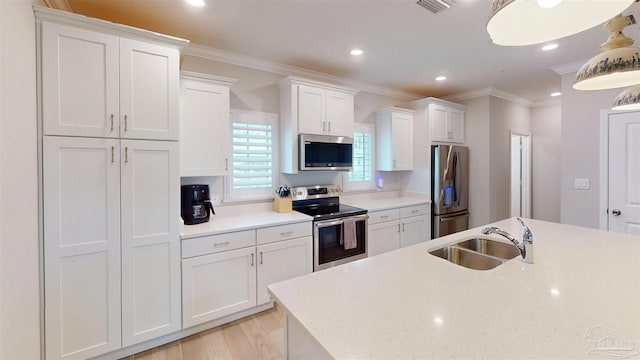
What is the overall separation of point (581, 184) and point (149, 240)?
4489 millimetres

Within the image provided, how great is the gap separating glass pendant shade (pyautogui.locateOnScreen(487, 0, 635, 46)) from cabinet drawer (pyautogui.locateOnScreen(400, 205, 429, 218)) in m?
2.80

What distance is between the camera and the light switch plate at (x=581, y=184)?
324 cm

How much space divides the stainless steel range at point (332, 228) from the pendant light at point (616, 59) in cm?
214

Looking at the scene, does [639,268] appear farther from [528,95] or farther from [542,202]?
[542,202]

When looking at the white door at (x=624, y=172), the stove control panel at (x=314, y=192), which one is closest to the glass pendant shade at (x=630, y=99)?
the white door at (x=624, y=172)

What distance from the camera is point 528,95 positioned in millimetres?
4688

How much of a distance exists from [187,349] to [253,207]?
4.61 ft

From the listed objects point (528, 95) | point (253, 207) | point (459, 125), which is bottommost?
point (253, 207)

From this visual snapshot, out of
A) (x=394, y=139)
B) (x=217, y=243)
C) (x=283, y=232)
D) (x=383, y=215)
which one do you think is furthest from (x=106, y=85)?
(x=394, y=139)

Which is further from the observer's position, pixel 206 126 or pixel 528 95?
pixel 528 95

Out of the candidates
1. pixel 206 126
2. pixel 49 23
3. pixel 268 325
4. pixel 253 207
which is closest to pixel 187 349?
pixel 268 325

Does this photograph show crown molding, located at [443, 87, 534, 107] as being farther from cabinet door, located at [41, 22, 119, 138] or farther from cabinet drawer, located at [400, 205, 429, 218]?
cabinet door, located at [41, 22, 119, 138]

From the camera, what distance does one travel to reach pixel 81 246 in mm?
1828

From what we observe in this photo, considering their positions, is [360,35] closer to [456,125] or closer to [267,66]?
[267,66]
